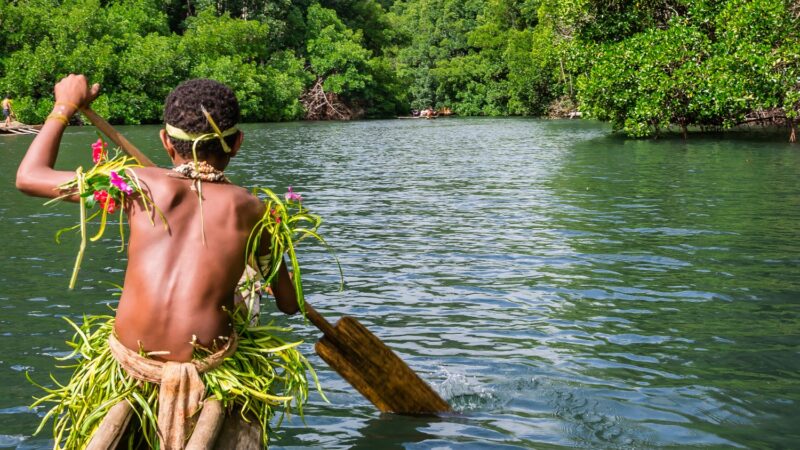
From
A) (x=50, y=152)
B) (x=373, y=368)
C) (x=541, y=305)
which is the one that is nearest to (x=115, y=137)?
(x=50, y=152)

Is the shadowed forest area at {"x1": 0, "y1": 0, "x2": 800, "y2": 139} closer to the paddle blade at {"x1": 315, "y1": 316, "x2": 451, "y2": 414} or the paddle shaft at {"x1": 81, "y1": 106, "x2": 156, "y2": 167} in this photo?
the paddle blade at {"x1": 315, "y1": 316, "x2": 451, "y2": 414}

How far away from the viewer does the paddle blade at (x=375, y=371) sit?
4855mm

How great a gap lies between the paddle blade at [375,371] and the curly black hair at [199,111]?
1641 mm

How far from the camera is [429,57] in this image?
265 ft

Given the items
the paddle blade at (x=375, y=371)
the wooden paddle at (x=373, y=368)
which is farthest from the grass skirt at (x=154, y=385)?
the paddle blade at (x=375, y=371)

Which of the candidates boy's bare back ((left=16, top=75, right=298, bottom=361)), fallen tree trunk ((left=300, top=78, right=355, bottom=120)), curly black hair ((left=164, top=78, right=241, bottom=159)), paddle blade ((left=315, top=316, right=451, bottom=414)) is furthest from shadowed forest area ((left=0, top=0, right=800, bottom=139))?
boy's bare back ((left=16, top=75, right=298, bottom=361))

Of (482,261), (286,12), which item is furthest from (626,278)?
(286,12)

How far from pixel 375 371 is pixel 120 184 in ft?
7.59

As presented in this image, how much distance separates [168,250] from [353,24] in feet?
244

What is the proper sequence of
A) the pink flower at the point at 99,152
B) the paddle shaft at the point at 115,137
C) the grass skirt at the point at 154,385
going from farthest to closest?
the paddle shaft at the point at 115,137
the pink flower at the point at 99,152
the grass skirt at the point at 154,385

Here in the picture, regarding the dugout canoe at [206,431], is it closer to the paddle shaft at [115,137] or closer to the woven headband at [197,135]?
the woven headband at [197,135]

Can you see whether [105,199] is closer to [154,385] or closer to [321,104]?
[154,385]

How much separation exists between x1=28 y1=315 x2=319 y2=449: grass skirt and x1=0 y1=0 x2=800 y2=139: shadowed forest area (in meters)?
23.6

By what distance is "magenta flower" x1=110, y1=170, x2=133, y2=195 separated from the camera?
131 inches
